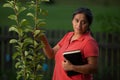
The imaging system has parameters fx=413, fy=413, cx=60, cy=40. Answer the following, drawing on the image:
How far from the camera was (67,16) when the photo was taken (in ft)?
42.0

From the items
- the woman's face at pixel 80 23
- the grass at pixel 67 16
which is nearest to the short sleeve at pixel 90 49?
the woman's face at pixel 80 23

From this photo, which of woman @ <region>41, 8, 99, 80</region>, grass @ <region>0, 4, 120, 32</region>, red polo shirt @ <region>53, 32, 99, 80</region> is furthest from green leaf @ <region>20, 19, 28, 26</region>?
grass @ <region>0, 4, 120, 32</region>

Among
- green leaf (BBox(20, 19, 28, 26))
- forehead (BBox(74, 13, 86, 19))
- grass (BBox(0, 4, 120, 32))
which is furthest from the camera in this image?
grass (BBox(0, 4, 120, 32))

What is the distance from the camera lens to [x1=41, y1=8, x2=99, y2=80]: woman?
3.29 m

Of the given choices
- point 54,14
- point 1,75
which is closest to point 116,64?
point 1,75

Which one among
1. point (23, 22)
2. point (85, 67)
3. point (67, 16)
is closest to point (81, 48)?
point (85, 67)

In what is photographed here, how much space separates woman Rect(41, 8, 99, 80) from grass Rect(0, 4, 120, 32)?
6.25 metres

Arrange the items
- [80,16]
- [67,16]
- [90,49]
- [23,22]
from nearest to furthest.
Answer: [23,22], [90,49], [80,16], [67,16]

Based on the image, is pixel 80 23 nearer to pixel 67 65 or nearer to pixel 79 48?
pixel 79 48

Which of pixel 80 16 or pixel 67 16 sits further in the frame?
pixel 67 16

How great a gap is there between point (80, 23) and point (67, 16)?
944 cm

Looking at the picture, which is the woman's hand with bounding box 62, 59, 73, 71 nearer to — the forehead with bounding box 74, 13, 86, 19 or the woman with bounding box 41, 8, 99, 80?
the woman with bounding box 41, 8, 99, 80

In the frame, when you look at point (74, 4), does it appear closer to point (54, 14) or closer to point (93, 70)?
point (54, 14)

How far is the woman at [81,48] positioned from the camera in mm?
3285
